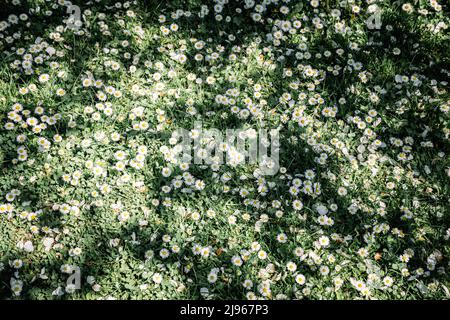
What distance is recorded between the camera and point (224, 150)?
3105 mm

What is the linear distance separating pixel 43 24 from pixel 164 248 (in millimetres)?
2310

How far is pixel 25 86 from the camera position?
10.7ft

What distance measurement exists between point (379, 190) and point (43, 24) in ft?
10.2

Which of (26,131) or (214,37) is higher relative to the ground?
(214,37)

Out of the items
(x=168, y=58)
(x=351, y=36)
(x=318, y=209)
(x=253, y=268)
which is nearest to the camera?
(x=253, y=268)

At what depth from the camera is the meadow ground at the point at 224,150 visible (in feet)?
8.64

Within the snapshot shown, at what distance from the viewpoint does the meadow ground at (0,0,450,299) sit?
2.63m

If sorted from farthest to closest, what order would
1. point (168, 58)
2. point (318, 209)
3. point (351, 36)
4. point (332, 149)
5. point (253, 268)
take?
point (351, 36) → point (168, 58) → point (332, 149) → point (318, 209) → point (253, 268)

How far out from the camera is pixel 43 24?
3.60 m

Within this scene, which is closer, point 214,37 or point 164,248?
point 164,248

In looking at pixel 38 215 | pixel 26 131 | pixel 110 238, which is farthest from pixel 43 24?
pixel 110 238

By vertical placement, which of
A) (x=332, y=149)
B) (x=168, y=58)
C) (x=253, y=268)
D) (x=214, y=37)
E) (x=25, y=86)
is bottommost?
(x=253, y=268)

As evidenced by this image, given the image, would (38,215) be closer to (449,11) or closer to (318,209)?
(318,209)

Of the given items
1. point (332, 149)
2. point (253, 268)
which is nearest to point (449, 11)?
point (332, 149)
